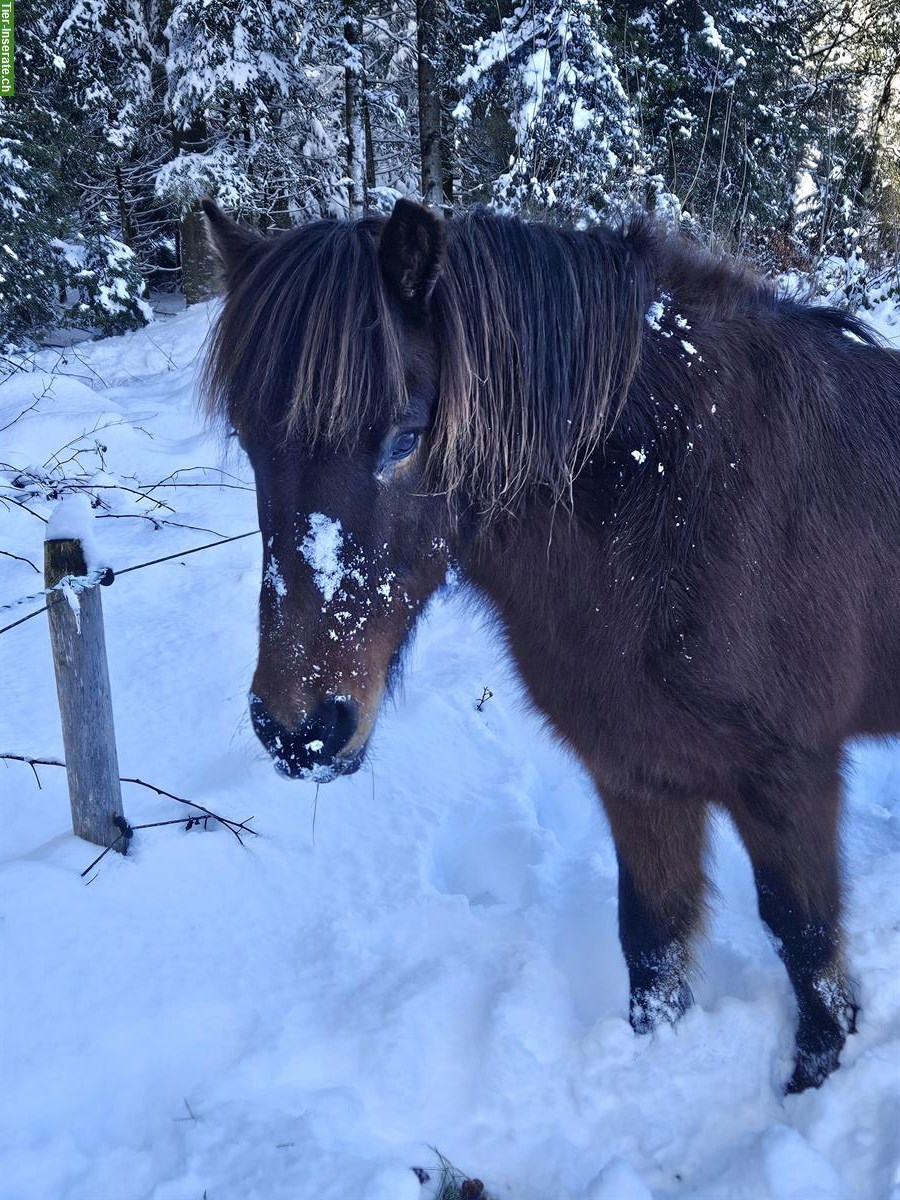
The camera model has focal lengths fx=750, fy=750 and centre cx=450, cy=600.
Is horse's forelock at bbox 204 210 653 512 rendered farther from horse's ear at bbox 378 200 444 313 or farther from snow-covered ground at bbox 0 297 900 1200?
snow-covered ground at bbox 0 297 900 1200

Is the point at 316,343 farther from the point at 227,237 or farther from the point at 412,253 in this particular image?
the point at 227,237

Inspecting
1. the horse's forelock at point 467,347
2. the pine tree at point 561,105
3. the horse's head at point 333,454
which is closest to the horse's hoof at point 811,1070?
the horse's head at point 333,454

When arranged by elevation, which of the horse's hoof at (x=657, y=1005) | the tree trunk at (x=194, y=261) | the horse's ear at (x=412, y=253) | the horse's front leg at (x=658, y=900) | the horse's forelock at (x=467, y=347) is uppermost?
the horse's ear at (x=412, y=253)

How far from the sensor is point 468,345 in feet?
5.19

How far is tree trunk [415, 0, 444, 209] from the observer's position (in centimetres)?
1011

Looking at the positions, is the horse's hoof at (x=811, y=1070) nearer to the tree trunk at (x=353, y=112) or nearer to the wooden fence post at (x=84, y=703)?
the wooden fence post at (x=84, y=703)

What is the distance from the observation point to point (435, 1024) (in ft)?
7.26

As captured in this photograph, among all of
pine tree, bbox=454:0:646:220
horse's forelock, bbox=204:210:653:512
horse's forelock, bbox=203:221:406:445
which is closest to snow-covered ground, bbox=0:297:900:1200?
horse's forelock, bbox=204:210:653:512

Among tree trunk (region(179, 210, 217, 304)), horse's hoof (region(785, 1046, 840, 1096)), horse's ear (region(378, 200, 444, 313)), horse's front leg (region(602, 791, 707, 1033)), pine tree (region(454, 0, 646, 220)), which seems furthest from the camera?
tree trunk (region(179, 210, 217, 304))

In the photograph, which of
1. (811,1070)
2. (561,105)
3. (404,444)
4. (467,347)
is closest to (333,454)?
(404,444)

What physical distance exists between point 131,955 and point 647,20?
1256cm

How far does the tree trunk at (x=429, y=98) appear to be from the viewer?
1011cm

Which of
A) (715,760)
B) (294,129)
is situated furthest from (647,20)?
(715,760)

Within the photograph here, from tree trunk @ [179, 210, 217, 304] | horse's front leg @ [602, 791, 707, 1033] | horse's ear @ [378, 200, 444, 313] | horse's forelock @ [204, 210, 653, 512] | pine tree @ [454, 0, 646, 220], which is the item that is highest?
pine tree @ [454, 0, 646, 220]
